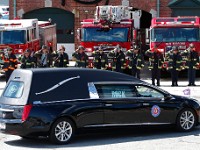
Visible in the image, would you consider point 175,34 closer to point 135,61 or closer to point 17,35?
point 135,61

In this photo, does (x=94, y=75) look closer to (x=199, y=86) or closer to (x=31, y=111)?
(x=31, y=111)

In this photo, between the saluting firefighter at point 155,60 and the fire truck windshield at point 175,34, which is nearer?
the saluting firefighter at point 155,60

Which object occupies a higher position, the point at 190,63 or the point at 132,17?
the point at 132,17

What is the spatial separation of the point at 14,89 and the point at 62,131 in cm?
125

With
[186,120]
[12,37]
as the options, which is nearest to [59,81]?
[186,120]

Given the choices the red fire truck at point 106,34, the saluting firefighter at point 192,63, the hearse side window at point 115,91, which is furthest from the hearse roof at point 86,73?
the red fire truck at point 106,34

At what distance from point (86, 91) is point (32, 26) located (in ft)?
57.6

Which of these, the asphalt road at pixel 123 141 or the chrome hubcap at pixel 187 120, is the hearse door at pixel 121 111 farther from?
the chrome hubcap at pixel 187 120

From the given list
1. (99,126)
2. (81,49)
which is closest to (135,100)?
(99,126)

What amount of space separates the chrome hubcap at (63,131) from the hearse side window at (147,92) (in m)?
1.72

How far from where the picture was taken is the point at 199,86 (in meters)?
23.0

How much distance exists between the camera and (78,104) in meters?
11.5

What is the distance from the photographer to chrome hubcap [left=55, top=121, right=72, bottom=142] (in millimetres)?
11289

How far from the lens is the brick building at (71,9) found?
39.5 metres
